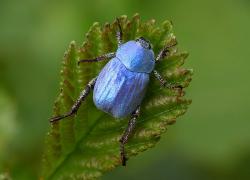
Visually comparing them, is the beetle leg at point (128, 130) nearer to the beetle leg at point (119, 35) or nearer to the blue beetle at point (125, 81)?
the blue beetle at point (125, 81)

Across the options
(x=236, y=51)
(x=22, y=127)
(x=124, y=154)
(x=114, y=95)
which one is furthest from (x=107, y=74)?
(x=236, y=51)

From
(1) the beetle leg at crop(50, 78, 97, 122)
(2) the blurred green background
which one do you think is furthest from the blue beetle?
(2) the blurred green background

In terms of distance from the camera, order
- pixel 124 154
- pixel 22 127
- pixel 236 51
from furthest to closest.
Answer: pixel 236 51, pixel 22 127, pixel 124 154

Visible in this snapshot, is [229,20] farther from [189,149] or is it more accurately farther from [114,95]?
[114,95]

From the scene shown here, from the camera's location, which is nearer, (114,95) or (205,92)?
(114,95)

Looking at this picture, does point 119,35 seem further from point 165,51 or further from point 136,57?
point 136,57

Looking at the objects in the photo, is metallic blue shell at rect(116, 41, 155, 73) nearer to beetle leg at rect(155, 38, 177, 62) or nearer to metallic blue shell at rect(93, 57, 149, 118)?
metallic blue shell at rect(93, 57, 149, 118)
